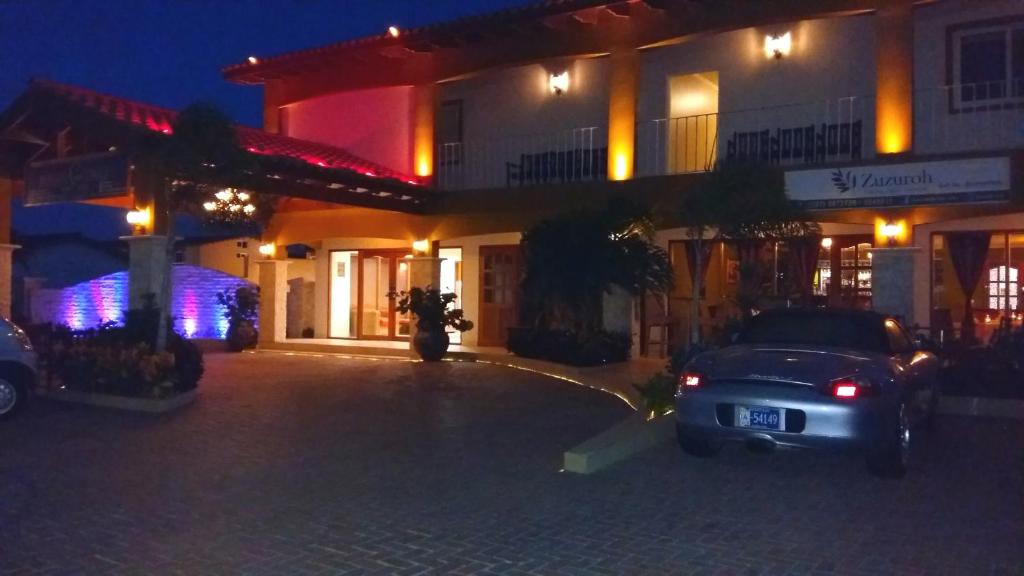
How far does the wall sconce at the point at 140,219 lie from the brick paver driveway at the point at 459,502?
9.46 feet

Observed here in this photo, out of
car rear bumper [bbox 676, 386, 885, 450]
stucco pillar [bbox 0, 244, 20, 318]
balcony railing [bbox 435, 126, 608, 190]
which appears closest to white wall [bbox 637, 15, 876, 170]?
balcony railing [bbox 435, 126, 608, 190]

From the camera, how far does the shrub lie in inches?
572

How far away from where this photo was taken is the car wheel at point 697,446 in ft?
25.5

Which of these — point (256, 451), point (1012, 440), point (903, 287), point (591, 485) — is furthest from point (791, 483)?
point (903, 287)

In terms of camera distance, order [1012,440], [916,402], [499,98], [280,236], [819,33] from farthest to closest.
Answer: [280,236] → [499,98] → [819,33] → [1012,440] → [916,402]

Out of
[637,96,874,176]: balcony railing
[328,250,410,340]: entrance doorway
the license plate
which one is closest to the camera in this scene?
the license plate

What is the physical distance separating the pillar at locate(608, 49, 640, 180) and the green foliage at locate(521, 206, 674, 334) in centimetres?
190

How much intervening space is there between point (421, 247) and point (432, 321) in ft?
5.94

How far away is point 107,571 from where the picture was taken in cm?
514

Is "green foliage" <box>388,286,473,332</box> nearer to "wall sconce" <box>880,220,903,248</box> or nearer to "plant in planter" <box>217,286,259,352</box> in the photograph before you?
"plant in planter" <box>217,286,259,352</box>

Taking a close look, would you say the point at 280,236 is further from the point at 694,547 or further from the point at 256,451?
the point at 694,547

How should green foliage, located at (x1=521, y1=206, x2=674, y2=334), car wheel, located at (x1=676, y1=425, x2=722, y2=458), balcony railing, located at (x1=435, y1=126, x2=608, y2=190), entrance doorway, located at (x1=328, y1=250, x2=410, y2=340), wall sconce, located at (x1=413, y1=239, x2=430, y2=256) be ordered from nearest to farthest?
car wheel, located at (x1=676, y1=425, x2=722, y2=458), green foliage, located at (x1=521, y1=206, x2=674, y2=334), balcony railing, located at (x1=435, y1=126, x2=608, y2=190), wall sconce, located at (x1=413, y1=239, x2=430, y2=256), entrance doorway, located at (x1=328, y1=250, x2=410, y2=340)

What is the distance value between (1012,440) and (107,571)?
7.99m

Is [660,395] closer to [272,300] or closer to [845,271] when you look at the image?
[845,271]
